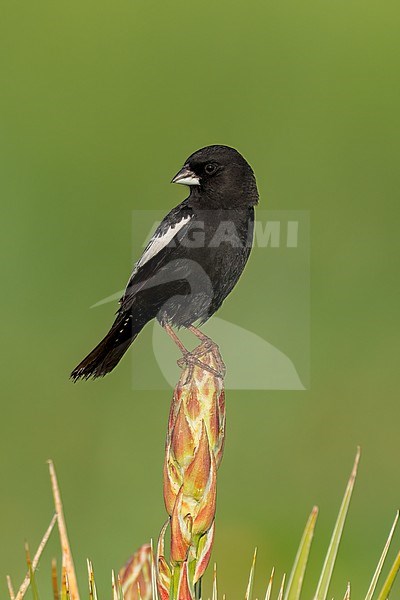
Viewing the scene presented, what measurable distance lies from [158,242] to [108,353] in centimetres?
47

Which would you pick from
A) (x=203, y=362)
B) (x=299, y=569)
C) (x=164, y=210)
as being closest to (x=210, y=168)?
(x=203, y=362)

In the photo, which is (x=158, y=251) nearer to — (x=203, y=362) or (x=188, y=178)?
(x=188, y=178)

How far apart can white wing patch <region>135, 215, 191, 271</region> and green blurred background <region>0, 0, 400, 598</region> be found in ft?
6.59

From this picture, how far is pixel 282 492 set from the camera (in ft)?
18.3

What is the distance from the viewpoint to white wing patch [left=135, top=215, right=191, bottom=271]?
2.66 m

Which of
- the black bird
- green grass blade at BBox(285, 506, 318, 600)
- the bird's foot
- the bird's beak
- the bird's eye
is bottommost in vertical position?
green grass blade at BBox(285, 506, 318, 600)

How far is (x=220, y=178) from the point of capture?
288cm

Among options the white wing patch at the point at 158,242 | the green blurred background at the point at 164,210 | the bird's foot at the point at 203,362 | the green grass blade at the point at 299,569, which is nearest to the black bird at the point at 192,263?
the white wing patch at the point at 158,242

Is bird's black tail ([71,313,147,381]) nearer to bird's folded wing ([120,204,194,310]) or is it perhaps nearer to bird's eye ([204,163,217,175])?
bird's folded wing ([120,204,194,310])

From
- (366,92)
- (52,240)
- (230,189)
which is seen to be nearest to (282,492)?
(52,240)

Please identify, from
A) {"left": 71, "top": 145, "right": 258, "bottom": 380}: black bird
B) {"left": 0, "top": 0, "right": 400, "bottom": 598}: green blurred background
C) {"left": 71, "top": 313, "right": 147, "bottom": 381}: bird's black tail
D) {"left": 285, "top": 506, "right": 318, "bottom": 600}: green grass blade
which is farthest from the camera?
{"left": 0, "top": 0, "right": 400, "bottom": 598}: green blurred background

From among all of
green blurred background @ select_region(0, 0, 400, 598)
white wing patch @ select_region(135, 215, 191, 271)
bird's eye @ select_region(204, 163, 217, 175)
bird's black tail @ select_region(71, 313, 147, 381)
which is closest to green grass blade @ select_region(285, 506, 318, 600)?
bird's black tail @ select_region(71, 313, 147, 381)

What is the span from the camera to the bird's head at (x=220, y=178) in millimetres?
2857

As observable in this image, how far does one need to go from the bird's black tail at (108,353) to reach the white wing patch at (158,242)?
0.68ft
